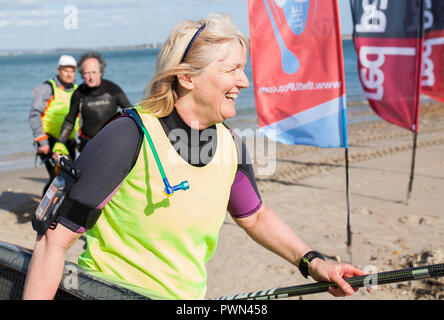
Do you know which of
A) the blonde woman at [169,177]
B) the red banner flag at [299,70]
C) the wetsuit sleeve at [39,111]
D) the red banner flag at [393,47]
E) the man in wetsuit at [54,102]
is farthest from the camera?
the man in wetsuit at [54,102]

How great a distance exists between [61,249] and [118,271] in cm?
23

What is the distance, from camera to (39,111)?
6.91 m

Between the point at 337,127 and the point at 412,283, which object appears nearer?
the point at 412,283

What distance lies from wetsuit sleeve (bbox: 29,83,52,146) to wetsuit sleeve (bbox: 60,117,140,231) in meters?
5.41

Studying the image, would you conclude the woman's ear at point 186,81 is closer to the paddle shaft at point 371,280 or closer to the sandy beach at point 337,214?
the paddle shaft at point 371,280

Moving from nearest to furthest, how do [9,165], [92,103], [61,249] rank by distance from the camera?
1. [61,249]
2. [92,103]
3. [9,165]

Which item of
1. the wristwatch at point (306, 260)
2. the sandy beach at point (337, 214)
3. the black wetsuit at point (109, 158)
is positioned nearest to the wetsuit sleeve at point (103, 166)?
the black wetsuit at point (109, 158)

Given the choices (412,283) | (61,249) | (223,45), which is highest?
(223,45)

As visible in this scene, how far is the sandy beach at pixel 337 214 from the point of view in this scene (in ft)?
16.9

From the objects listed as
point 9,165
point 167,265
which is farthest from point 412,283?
point 9,165

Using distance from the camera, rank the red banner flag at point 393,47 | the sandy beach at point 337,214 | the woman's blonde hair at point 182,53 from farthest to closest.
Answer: the red banner flag at point 393,47
the sandy beach at point 337,214
the woman's blonde hair at point 182,53

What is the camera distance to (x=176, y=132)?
5.91 ft

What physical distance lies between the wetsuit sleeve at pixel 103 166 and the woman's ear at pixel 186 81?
29cm

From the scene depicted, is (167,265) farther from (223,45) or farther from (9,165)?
(9,165)
